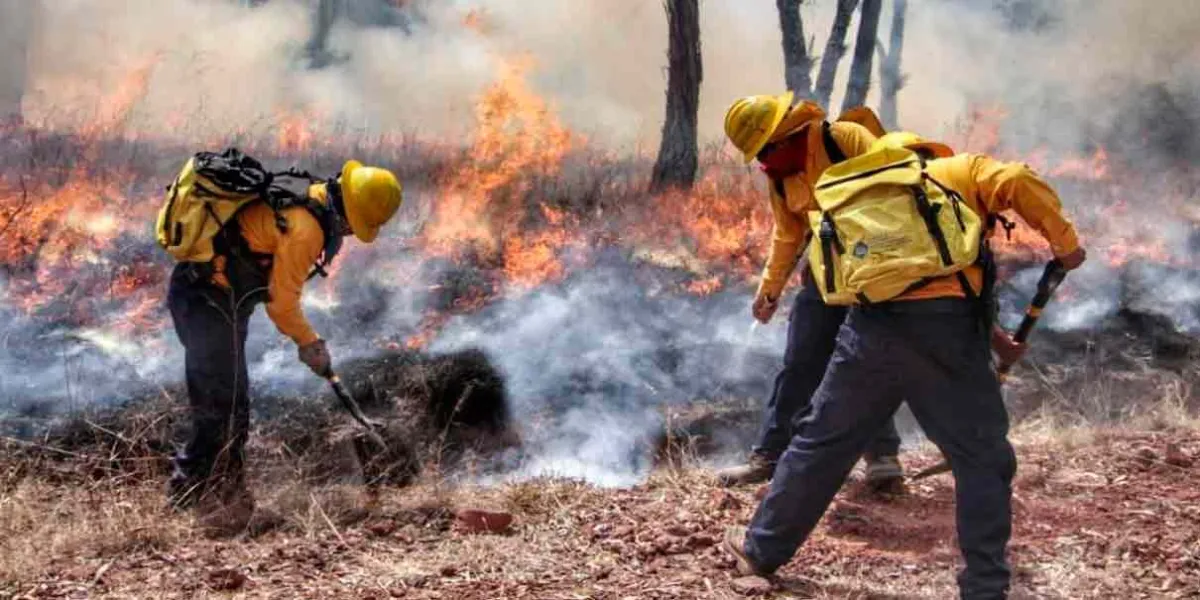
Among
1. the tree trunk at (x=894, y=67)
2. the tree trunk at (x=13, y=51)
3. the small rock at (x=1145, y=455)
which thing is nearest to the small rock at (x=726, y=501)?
the small rock at (x=1145, y=455)

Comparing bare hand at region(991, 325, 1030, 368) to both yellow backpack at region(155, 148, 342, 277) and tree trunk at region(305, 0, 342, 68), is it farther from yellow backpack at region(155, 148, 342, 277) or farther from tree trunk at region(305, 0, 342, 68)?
tree trunk at region(305, 0, 342, 68)

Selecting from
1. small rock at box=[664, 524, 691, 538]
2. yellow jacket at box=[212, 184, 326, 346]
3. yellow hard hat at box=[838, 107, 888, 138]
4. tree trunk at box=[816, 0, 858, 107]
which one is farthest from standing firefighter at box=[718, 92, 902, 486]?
tree trunk at box=[816, 0, 858, 107]

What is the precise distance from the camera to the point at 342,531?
175 inches

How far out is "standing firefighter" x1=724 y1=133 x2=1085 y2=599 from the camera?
3.40 meters

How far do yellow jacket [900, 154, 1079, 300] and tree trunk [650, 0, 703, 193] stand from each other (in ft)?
24.6

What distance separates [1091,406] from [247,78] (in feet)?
39.5

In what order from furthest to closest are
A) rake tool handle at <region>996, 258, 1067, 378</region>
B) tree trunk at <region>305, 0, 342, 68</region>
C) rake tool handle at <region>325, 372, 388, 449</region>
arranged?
1. tree trunk at <region>305, 0, 342, 68</region>
2. rake tool handle at <region>325, 372, 388, 449</region>
3. rake tool handle at <region>996, 258, 1067, 378</region>

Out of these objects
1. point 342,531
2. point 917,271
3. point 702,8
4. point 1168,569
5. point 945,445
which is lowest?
point 342,531

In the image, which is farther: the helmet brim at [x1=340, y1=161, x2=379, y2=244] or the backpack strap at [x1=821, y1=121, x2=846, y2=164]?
the helmet brim at [x1=340, y1=161, x2=379, y2=244]

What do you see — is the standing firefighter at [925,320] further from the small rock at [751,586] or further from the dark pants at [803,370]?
the dark pants at [803,370]

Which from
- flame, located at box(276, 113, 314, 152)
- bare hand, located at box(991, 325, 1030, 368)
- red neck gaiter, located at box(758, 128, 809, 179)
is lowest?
flame, located at box(276, 113, 314, 152)

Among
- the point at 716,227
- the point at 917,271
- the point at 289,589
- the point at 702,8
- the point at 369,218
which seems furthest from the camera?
the point at 702,8

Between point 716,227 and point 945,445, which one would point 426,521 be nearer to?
point 945,445

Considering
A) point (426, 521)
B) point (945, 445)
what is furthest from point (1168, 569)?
point (426, 521)
